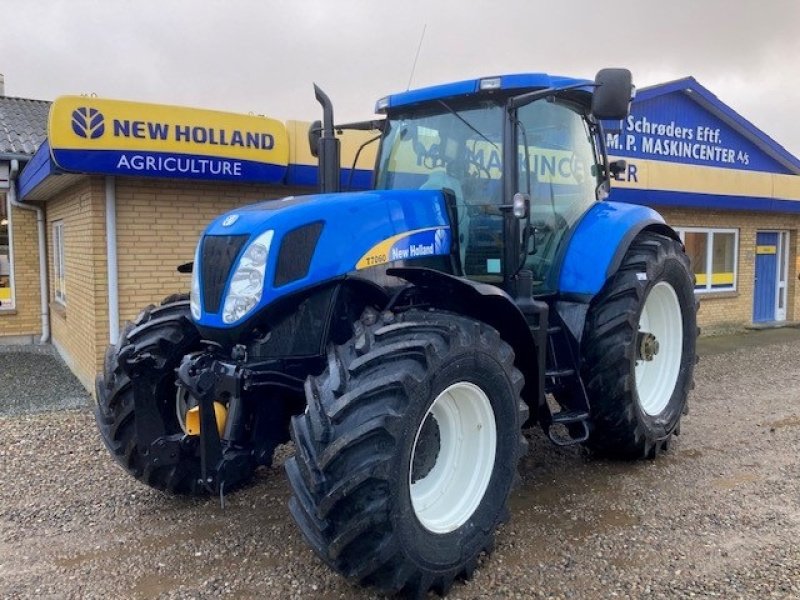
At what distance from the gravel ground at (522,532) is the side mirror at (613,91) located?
232cm

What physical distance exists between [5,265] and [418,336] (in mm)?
10556

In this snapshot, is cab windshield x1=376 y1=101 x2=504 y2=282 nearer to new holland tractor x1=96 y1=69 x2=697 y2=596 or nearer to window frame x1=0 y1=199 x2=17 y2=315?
new holland tractor x1=96 y1=69 x2=697 y2=596

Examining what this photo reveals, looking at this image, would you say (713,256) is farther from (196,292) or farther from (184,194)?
(196,292)

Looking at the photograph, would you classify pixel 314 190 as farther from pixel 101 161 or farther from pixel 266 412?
pixel 266 412

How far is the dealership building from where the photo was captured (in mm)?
6914

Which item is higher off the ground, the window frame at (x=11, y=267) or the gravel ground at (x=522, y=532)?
the window frame at (x=11, y=267)

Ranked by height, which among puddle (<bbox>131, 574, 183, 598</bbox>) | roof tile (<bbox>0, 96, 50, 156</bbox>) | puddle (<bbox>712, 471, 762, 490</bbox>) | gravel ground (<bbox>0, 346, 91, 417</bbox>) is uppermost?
roof tile (<bbox>0, 96, 50, 156</bbox>)

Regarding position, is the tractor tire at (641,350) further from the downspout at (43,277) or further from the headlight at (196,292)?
the downspout at (43,277)

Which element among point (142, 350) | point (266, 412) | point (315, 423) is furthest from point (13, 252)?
point (315, 423)

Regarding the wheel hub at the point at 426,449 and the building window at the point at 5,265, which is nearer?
the wheel hub at the point at 426,449

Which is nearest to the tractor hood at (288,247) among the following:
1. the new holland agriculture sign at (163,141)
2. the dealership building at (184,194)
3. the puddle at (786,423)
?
the dealership building at (184,194)

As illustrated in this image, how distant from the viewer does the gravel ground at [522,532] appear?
3.41 meters

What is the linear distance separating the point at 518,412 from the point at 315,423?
1.11 meters

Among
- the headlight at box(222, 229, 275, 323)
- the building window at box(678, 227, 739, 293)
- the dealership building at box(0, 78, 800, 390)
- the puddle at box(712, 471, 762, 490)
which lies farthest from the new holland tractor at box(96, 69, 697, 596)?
the building window at box(678, 227, 739, 293)
